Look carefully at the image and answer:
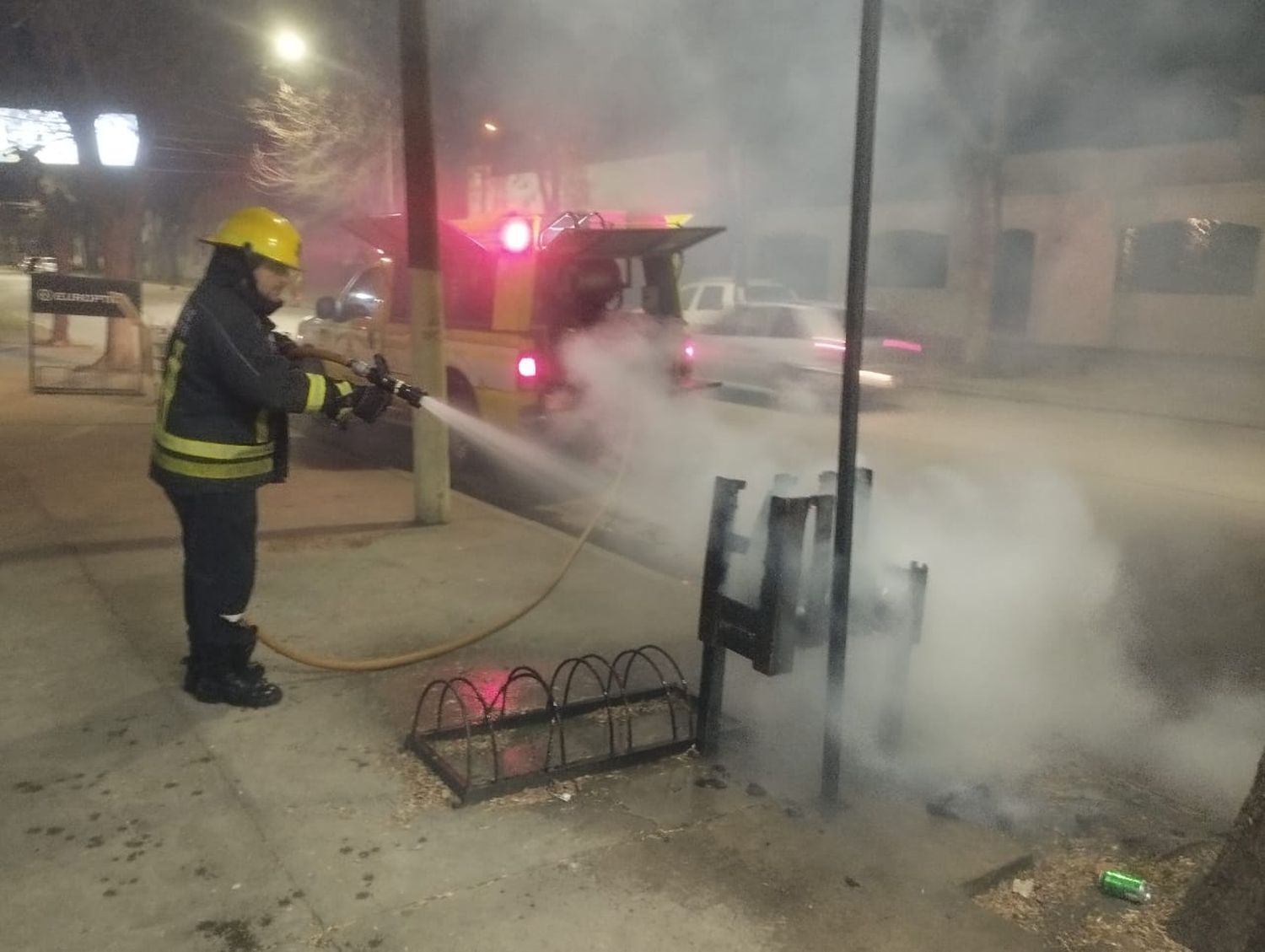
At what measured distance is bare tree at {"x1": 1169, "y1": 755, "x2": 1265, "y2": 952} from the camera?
2605 mm

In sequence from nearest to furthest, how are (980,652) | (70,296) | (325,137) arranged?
(980,652) < (70,296) < (325,137)

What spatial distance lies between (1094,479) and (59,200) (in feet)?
67.9

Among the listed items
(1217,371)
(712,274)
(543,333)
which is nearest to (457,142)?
(712,274)

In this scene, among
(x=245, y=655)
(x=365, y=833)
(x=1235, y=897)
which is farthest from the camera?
(x=245, y=655)

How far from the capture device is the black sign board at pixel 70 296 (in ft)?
41.1

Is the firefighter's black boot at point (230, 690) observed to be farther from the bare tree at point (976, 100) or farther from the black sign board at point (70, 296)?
the black sign board at point (70, 296)

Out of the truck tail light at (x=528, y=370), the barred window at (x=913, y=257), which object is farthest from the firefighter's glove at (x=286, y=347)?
the barred window at (x=913, y=257)

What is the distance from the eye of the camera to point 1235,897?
2660mm

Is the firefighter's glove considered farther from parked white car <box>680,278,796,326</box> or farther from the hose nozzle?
parked white car <box>680,278,796,326</box>

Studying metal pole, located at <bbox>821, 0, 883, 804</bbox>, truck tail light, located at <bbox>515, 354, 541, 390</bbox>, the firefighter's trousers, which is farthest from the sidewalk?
truck tail light, located at <bbox>515, 354, 541, 390</bbox>

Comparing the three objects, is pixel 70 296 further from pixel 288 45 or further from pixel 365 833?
pixel 365 833

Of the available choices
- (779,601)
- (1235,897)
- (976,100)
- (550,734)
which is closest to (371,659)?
(550,734)

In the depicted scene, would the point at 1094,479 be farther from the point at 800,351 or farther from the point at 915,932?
the point at 915,932

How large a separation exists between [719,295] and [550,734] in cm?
1442
